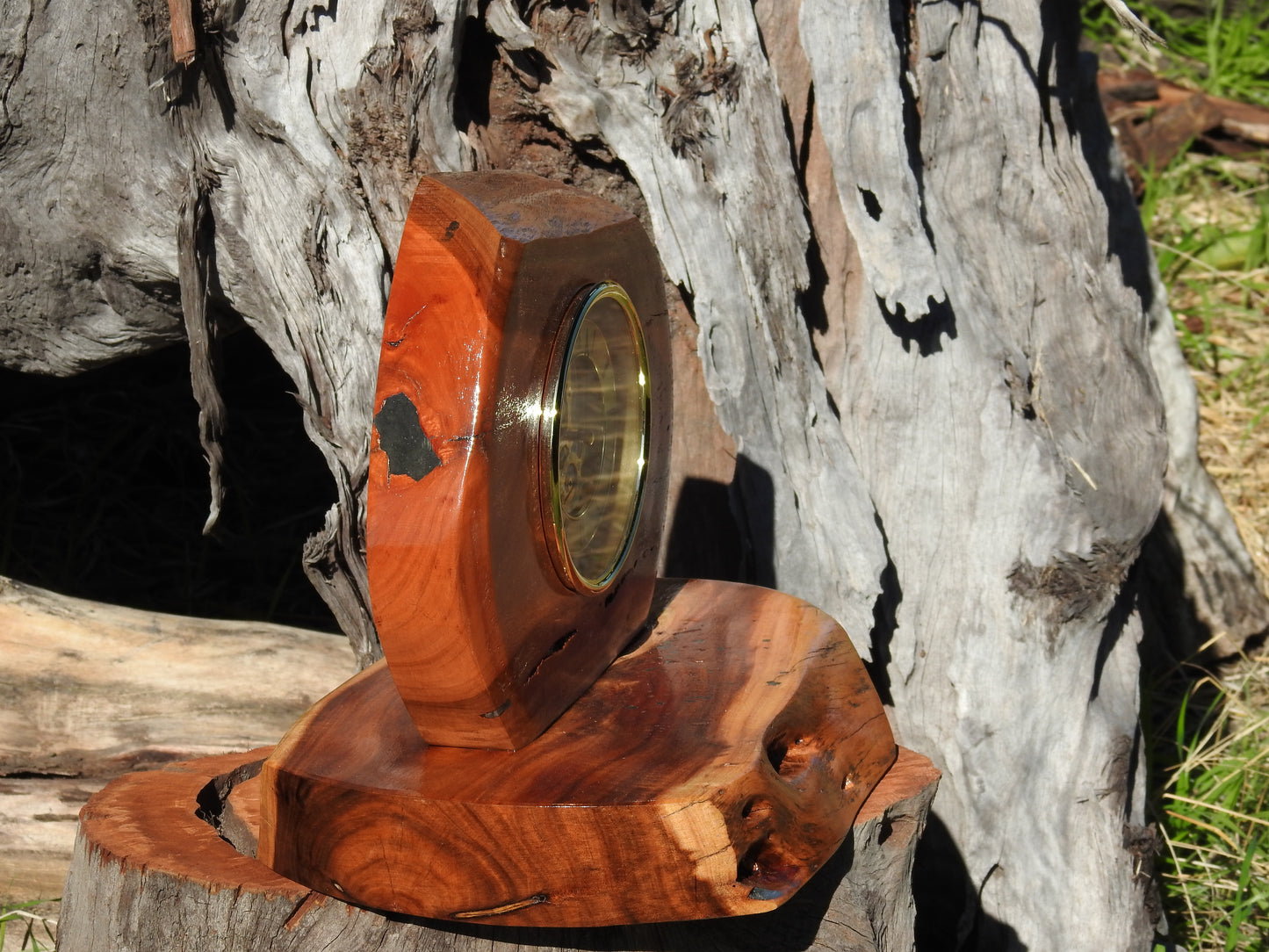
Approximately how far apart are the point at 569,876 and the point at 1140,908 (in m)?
1.29

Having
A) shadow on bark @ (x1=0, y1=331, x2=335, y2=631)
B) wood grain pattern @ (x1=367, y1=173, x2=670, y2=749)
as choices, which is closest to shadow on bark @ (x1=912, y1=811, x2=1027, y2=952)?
wood grain pattern @ (x1=367, y1=173, x2=670, y2=749)

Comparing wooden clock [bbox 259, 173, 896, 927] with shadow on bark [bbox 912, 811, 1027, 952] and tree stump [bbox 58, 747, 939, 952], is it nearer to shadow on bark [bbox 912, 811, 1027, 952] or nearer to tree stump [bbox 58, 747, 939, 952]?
tree stump [bbox 58, 747, 939, 952]

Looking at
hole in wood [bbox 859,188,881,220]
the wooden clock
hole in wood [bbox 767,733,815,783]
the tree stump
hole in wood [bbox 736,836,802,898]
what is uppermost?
hole in wood [bbox 859,188,881,220]

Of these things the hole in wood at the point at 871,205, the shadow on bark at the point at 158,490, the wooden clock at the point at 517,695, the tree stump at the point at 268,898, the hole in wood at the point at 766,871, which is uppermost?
the hole in wood at the point at 871,205

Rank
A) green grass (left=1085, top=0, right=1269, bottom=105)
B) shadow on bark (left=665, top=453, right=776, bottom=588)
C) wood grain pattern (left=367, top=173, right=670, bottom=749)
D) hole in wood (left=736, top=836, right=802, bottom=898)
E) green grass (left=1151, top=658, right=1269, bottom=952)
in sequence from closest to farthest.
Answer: wood grain pattern (left=367, top=173, right=670, bottom=749)
hole in wood (left=736, top=836, right=802, bottom=898)
shadow on bark (left=665, top=453, right=776, bottom=588)
green grass (left=1151, top=658, right=1269, bottom=952)
green grass (left=1085, top=0, right=1269, bottom=105)

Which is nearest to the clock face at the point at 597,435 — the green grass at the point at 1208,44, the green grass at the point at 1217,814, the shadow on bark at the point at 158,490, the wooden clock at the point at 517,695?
the wooden clock at the point at 517,695

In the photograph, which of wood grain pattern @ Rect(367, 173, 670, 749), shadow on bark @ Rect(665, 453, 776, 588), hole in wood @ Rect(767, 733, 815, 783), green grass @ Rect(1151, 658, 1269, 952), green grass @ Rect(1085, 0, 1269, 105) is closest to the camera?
wood grain pattern @ Rect(367, 173, 670, 749)

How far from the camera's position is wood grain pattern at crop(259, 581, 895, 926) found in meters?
1.14

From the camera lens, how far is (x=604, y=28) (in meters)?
1.81

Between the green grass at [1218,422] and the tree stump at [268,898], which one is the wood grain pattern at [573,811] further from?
the green grass at [1218,422]

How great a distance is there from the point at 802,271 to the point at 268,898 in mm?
1245

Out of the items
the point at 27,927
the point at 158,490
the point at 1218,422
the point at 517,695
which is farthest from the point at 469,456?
the point at 1218,422

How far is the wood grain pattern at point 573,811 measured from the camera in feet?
3.73

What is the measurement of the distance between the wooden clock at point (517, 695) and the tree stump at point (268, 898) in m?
0.08
